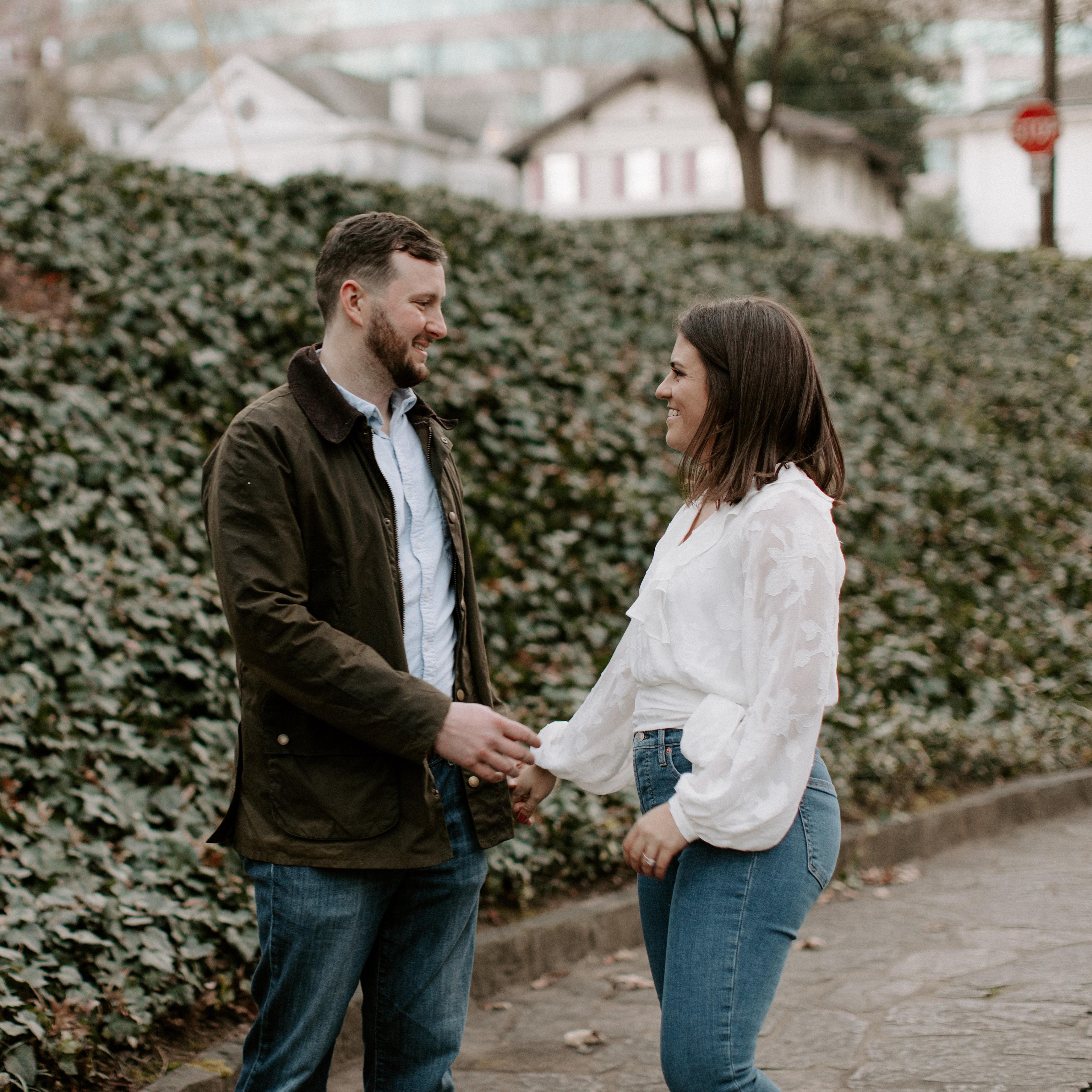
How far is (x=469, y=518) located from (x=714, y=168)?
129 ft

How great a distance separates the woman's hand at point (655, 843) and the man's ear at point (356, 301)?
125cm

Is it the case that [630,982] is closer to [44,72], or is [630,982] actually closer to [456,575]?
[456,575]

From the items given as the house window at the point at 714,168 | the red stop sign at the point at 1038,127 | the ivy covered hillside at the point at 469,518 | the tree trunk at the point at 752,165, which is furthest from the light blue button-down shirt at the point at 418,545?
the house window at the point at 714,168

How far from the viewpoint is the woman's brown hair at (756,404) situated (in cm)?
256

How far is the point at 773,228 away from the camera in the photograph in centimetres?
1378

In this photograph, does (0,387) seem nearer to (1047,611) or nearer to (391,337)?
(391,337)

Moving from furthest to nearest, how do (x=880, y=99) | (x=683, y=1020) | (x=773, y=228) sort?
(x=880, y=99)
(x=773, y=228)
(x=683, y=1020)

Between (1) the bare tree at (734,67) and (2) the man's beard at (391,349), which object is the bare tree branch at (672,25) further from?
(2) the man's beard at (391,349)

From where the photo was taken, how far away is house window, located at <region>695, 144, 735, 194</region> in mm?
42750

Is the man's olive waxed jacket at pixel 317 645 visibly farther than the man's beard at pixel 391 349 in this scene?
No

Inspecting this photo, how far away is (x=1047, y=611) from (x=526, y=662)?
4.32 meters

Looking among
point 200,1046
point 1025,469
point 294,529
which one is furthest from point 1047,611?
point 294,529

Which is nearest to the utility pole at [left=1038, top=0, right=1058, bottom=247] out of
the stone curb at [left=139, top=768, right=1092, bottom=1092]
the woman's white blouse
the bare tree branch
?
the bare tree branch

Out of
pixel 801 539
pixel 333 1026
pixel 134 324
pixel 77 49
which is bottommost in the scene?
pixel 333 1026
